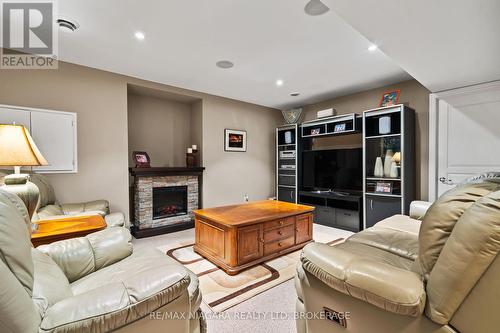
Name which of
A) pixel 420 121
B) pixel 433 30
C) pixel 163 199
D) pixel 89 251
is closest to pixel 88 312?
pixel 89 251

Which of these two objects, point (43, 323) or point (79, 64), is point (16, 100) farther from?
point (43, 323)

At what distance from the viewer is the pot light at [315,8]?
194cm

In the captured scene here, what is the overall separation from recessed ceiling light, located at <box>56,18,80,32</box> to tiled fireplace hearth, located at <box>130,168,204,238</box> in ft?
6.39

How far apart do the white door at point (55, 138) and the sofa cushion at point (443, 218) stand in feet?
12.5

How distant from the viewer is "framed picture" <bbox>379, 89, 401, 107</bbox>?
12.2ft

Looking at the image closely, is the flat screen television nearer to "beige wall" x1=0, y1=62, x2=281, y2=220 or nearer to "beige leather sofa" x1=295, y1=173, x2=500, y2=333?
"beige wall" x1=0, y1=62, x2=281, y2=220

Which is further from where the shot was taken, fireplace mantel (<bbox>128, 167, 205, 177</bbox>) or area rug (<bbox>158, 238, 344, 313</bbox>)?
fireplace mantel (<bbox>128, 167, 205, 177</bbox>)

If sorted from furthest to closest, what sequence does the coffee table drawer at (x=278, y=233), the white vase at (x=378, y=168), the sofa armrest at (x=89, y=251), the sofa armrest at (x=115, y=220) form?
1. the white vase at (x=378, y=168)
2. the coffee table drawer at (x=278, y=233)
3. the sofa armrest at (x=115, y=220)
4. the sofa armrest at (x=89, y=251)

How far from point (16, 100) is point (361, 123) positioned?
4.98m

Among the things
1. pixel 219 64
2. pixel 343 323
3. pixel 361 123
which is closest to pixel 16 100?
pixel 219 64

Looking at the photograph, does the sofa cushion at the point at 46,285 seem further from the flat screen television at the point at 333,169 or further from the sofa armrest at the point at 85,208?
the flat screen television at the point at 333,169

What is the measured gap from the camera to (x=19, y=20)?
2227mm

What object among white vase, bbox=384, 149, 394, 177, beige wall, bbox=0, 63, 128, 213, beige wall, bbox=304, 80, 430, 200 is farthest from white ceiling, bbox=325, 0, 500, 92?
beige wall, bbox=0, 63, 128, 213

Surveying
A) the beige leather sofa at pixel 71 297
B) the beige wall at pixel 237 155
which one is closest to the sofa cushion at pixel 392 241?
the beige leather sofa at pixel 71 297
